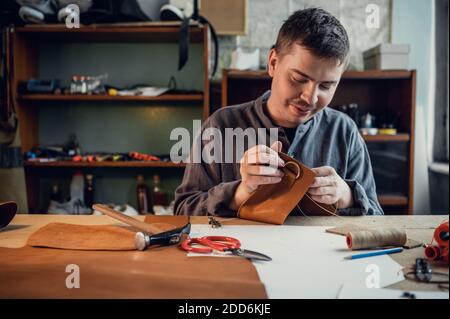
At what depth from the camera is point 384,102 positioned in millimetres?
3051

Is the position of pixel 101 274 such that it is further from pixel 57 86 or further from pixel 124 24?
pixel 57 86

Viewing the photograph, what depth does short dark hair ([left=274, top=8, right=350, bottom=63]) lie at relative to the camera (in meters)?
1.24

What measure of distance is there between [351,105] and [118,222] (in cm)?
206

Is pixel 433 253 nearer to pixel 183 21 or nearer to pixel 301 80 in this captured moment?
pixel 301 80

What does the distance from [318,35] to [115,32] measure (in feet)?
5.96

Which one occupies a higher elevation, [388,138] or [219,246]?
[388,138]

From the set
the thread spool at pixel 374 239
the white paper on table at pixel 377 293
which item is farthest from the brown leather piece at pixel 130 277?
the thread spool at pixel 374 239

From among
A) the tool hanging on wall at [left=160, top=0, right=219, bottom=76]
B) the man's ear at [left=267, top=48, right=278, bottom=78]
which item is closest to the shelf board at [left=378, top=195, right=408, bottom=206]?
the tool hanging on wall at [left=160, top=0, right=219, bottom=76]

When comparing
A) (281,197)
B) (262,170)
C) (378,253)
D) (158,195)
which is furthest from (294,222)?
(158,195)

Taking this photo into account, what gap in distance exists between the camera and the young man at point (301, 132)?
→ 1.14 meters

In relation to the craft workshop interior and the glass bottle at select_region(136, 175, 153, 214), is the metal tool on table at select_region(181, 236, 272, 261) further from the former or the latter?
the glass bottle at select_region(136, 175, 153, 214)

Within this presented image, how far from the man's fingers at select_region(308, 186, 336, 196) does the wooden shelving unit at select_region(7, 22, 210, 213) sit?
1.71m

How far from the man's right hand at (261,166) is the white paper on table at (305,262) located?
0.11 meters

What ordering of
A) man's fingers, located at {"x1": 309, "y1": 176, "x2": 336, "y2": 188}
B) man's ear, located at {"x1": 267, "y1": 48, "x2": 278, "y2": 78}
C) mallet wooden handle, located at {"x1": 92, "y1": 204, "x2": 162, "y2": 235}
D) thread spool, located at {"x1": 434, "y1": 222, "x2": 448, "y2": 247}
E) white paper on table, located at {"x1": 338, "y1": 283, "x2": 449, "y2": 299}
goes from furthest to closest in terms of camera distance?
man's ear, located at {"x1": 267, "y1": 48, "x2": 278, "y2": 78} → man's fingers, located at {"x1": 309, "y1": 176, "x2": 336, "y2": 188} → mallet wooden handle, located at {"x1": 92, "y1": 204, "x2": 162, "y2": 235} → thread spool, located at {"x1": 434, "y1": 222, "x2": 448, "y2": 247} → white paper on table, located at {"x1": 338, "y1": 283, "x2": 449, "y2": 299}
